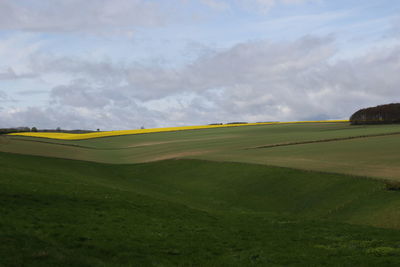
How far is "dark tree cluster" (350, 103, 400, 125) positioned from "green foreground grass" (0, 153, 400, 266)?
221 ft

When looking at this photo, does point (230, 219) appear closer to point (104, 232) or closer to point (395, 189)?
point (104, 232)

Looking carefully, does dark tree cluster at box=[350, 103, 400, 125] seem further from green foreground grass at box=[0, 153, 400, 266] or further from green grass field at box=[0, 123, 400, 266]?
green foreground grass at box=[0, 153, 400, 266]

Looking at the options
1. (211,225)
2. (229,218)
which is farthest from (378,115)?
(211,225)

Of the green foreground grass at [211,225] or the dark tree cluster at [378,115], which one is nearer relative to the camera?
the green foreground grass at [211,225]

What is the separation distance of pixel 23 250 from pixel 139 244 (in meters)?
4.85

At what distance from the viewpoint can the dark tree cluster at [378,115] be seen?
97062 mm

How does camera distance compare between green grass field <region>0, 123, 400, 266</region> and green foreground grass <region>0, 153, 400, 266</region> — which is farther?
green grass field <region>0, 123, 400, 266</region>

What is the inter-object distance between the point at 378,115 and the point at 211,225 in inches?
3424

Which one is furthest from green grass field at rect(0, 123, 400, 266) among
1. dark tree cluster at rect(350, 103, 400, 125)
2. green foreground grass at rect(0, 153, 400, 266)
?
dark tree cluster at rect(350, 103, 400, 125)

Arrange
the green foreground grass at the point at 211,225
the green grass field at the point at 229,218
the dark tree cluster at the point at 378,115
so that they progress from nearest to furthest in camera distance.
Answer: the green foreground grass at the point at 211,225
the green grass field at the point at 229,218
the dark tree cluster at the point at 378,115

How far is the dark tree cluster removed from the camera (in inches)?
3821

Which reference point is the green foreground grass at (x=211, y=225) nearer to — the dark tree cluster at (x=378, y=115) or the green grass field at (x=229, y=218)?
the green grass field at (x=229, y=218)

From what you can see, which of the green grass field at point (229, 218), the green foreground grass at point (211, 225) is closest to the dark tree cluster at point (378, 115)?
the green grass field at point (229, 218)

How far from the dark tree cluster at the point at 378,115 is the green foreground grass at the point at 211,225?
67.4 meters
